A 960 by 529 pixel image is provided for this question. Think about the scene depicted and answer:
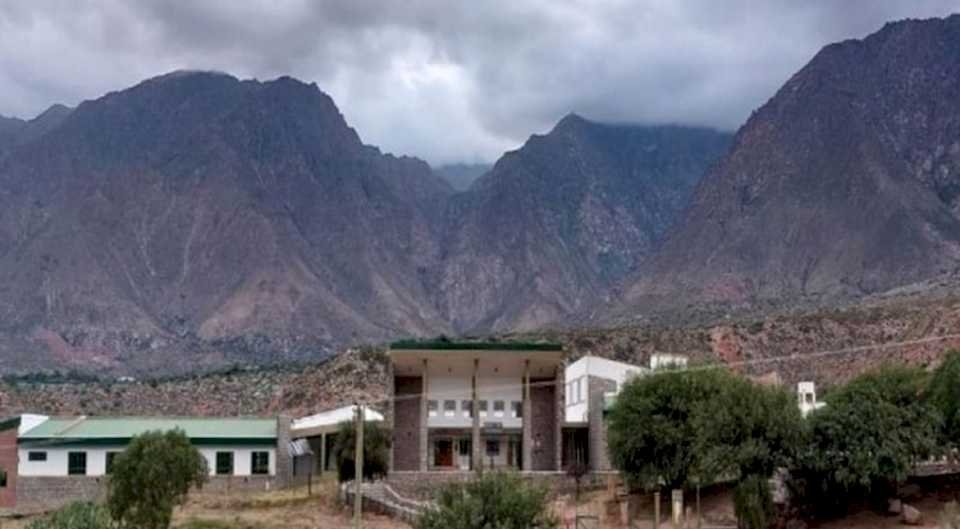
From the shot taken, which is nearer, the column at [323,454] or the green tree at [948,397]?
the green tree at [948,397]

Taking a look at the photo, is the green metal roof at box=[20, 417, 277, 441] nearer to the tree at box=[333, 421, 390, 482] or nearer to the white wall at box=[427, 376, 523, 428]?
the tree at box=[333, 421, 390, 482]

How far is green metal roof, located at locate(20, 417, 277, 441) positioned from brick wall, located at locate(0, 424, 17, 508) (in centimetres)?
70

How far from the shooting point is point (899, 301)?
13862cm

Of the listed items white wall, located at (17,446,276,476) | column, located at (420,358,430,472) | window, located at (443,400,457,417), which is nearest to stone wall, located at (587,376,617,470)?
window, located at (443,400,457,417)

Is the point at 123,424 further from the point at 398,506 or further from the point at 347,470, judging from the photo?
the point at 398,506

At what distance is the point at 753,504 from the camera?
44.6 meters

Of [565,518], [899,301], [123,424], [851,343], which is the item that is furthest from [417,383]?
[899,301]

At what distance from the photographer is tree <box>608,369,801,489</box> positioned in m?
47.7

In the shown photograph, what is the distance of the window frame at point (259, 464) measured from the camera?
66.9 metres

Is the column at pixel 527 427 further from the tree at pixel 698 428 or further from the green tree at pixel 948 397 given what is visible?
the green tree at pixel 948 397

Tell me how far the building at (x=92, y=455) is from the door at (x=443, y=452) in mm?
8049

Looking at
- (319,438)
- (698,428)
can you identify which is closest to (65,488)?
(319,438)

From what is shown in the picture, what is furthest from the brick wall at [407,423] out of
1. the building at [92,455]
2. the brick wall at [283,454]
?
the building at [92,455]

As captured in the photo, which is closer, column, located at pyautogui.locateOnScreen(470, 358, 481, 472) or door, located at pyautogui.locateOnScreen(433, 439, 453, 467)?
column, located at pyautogui.locateOnScreen(470, 358, 481, 472)
